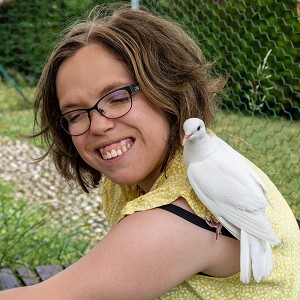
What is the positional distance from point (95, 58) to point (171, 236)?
16.3 inches

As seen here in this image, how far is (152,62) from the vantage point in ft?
4.94

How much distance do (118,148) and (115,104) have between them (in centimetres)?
9

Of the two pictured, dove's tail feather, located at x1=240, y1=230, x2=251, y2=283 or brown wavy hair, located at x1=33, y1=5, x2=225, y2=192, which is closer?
dove's tail feather, located at x1=240, y1=230, x2=251, y2=283

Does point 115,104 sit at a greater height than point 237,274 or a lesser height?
greater

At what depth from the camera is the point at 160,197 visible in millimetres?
1380

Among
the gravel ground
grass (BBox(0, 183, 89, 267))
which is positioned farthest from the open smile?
the gravel ground

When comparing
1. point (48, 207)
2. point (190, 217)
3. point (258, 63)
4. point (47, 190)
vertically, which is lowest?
point (47, 190)

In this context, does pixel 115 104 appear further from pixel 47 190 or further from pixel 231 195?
pixel 47 190

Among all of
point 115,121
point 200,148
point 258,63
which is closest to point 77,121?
point 115,121

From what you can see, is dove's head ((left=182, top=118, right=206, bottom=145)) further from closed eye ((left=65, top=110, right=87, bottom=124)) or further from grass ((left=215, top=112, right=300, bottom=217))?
grass ((left=215, top=112, right=300, bottom=217))

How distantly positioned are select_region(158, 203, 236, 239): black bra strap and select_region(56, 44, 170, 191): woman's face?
0.14m

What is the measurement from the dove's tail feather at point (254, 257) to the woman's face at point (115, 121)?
283mm

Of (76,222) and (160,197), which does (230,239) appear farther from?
(76,222)

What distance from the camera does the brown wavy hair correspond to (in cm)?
148
